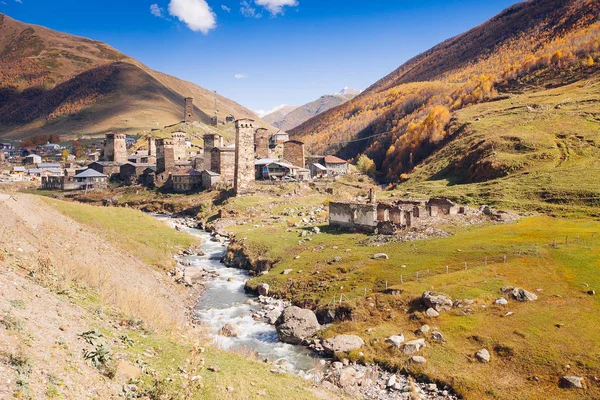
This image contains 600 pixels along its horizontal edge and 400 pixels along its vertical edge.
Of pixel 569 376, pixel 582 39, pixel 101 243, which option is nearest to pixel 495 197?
pixel 569 376

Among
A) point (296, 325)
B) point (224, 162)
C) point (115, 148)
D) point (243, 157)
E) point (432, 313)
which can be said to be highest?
point (115, 148)

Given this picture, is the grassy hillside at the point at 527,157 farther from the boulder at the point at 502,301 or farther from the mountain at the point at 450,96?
the boulder at the point at 502,301

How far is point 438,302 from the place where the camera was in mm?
23781

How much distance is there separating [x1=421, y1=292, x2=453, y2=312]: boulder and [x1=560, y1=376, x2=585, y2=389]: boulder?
7.32 m

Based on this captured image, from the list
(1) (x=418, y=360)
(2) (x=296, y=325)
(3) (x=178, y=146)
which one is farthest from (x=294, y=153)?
(1) (x=418, y=360)

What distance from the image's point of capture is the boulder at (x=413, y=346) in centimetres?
2078

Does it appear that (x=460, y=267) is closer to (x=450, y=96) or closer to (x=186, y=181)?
(x=186, y=181)

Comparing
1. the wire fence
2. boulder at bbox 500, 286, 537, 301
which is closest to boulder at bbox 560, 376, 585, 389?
boulder at bbox 500, 286, 537, 301

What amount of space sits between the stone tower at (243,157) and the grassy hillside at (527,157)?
26.9 m

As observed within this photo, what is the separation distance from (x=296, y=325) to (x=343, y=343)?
11.5ft

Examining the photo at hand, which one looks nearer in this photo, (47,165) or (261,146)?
(261,146)

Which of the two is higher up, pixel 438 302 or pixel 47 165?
pixel 47 165

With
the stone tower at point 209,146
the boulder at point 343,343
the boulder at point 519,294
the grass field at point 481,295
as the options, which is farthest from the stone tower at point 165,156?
the boulder at point 519,294

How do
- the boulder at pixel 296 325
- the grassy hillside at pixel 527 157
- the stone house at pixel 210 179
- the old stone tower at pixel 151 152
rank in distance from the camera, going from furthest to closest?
the old stone tower at pixel 151 152
the stone house at pixel 210 179
the grassy hillside at pixel 527 157
the boulder at pixel 296 325
